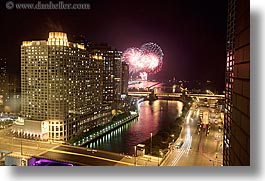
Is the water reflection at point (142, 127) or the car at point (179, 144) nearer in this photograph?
the car at point (179, 144)

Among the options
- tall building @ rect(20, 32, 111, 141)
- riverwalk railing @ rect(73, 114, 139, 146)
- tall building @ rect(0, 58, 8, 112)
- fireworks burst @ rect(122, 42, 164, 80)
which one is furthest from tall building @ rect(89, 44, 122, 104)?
fireworks burst @ rect(122, 42, 164, 80)

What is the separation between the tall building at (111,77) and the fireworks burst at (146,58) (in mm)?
6430

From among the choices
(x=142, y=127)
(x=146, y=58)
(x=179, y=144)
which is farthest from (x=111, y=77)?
(x=146, y=58)

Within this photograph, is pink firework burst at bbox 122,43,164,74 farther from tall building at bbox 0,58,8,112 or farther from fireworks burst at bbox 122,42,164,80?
tall building at bbox 0,58,8,112

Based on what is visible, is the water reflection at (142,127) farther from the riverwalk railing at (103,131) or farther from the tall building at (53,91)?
the tall building at (53,91)

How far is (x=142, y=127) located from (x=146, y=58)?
3358 millimetres

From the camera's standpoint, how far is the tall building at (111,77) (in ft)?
41.8

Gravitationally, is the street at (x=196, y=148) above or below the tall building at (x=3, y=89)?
below

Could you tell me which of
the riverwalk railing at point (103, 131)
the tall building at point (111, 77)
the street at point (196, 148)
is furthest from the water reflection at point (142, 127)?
the tall building at point (111, 77)

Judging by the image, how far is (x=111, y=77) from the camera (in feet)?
46.3

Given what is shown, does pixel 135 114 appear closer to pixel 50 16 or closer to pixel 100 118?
pixel 100 118

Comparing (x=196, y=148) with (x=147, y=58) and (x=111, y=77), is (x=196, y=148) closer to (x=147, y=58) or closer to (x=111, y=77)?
(x=147, y=58)

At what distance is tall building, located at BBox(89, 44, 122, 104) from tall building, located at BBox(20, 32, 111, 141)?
2.90 metres

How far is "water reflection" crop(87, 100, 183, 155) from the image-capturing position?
7173 mm
